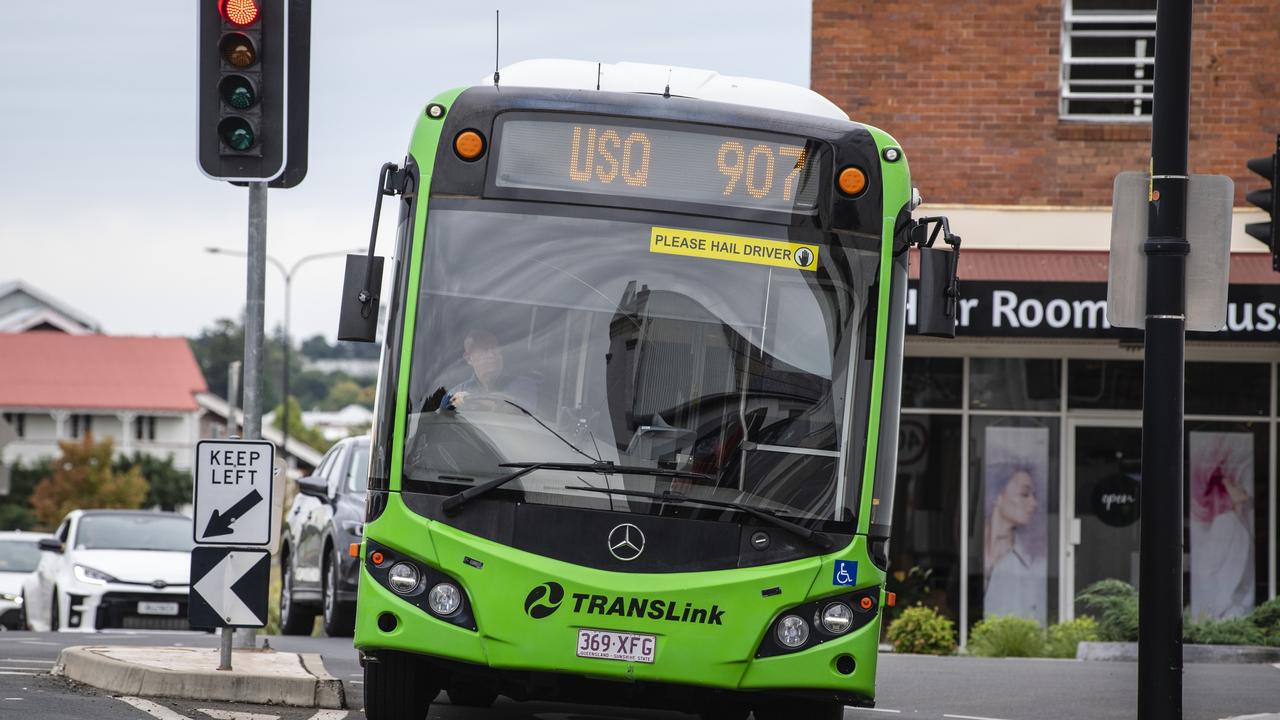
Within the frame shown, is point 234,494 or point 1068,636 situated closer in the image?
point 234,494

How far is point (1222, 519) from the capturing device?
1891 centimetres

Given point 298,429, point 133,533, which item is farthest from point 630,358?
point 298,429

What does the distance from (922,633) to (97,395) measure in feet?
245

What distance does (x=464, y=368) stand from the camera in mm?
7742

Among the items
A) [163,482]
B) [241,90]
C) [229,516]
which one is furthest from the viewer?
[163,482]

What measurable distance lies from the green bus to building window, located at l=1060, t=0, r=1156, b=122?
11298mm

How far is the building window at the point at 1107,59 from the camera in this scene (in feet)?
61.2

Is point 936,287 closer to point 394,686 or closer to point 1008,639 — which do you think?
point 394,686

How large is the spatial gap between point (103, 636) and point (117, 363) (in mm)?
74855

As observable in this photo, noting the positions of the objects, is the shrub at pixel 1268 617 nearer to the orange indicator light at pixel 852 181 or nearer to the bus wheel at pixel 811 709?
the bus wheel at pixel 811 709

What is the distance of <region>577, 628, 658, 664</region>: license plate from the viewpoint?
293 inches

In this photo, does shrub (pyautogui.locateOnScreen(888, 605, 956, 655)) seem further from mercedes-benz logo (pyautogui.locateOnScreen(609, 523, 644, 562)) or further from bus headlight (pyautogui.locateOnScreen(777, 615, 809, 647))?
mercedes-benz logo (pyautogui.locateOnScreen(609, 523, 644, 562))

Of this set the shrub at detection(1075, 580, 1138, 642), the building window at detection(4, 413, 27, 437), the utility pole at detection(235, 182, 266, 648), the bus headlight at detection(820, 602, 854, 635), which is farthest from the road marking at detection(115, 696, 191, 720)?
the building window at detection(4, 413, 27, 437)

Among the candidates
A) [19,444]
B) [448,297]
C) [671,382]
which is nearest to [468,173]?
[448,297]
